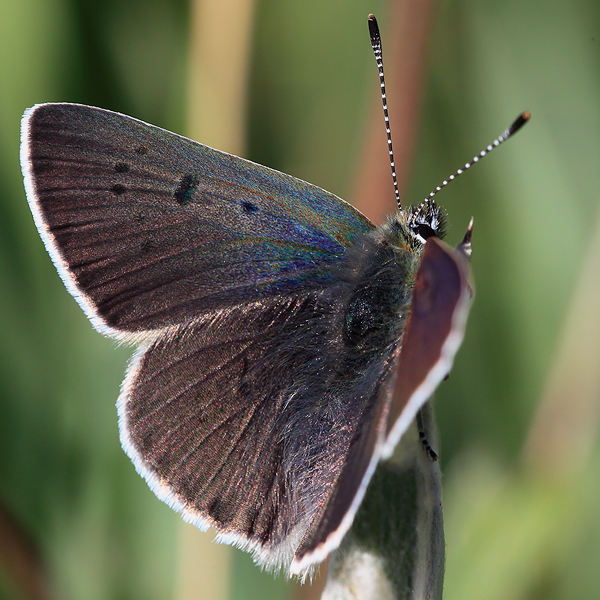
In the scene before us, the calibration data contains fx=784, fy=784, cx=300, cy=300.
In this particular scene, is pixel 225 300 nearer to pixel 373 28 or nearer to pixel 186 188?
pixel 186 188

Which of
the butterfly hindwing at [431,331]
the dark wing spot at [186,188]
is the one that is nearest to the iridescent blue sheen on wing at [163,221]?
the dark wing spot at [186,188]

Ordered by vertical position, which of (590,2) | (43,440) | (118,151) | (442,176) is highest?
(590,2)

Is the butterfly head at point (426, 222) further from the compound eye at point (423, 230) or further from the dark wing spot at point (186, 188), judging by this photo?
the dark wing spot at point (186, 188)

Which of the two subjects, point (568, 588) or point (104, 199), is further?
point (568, 588)

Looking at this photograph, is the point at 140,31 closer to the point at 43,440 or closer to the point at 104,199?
the point at 104,199

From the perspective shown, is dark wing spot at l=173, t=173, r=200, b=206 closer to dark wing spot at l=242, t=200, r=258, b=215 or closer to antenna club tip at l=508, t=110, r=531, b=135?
dark wing spot at l=242, t=200, r=258, b=215

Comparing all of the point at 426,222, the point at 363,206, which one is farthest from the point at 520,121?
the point at 363,206

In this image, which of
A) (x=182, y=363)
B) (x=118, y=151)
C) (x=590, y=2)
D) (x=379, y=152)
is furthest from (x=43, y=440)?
(x=590, y=2)

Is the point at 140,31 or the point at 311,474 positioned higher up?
the point at 140,31
